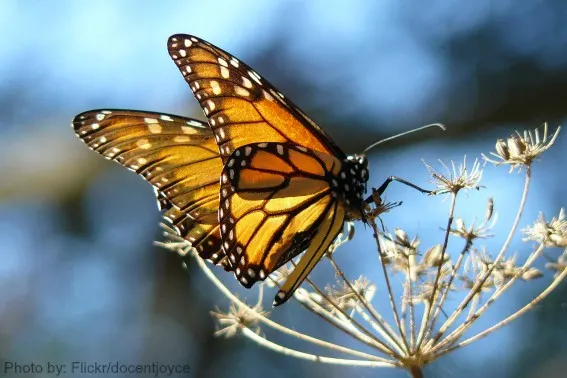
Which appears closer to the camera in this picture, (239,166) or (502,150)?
(502,150)

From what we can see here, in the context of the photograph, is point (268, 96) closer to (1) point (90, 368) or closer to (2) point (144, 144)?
(2) point (144, 144)

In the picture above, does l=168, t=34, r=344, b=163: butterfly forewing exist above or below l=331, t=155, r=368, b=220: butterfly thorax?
above

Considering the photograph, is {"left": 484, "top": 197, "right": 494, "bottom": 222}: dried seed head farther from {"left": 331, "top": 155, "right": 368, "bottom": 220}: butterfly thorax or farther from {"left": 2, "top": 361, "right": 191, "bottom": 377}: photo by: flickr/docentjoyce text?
{"left": 2, "top": 361, "right": 191, "bottom": 377}: photo by: flickr/docentjoyce text

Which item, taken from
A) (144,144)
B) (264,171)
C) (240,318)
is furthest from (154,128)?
(240,318)

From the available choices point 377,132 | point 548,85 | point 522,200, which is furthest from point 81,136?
point 548,85

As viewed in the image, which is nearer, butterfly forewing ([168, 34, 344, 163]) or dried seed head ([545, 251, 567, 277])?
dried seed head ([545, 251, 567, 277])

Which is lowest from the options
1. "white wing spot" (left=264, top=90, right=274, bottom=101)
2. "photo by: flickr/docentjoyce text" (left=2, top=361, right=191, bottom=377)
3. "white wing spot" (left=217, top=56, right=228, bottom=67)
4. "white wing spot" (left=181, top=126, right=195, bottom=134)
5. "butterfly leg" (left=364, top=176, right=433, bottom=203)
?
"photo by: flickr/docentjoyce text" (left=2, top=361, right=191, bottom=377)

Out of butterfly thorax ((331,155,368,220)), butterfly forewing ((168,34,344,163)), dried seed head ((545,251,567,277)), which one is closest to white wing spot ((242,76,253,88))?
butterfly forewing ((168,34,344,163))

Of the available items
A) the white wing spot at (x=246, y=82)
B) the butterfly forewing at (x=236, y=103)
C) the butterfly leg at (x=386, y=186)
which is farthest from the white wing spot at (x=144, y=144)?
the butterfly leg at (x=386, y=186)
